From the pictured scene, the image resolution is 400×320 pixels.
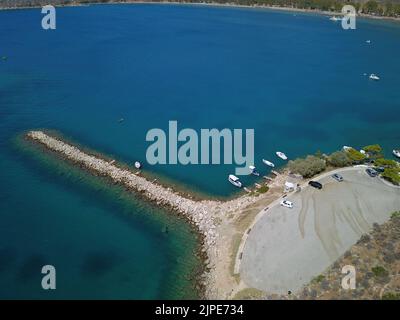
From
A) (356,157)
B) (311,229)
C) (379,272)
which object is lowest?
(379,272)

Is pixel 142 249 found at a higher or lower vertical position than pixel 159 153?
lower

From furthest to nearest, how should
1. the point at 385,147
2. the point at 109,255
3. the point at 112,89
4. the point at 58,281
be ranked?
the point at 112,89 → the point at 385,147 → the point at 109,255 → the point at 58,281

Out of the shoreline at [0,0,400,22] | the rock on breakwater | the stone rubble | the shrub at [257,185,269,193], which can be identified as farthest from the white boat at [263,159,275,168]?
the shoreline at [0,0,400,22]

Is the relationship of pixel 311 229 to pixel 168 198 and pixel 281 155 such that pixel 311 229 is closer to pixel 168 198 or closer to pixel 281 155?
pixel 168 198

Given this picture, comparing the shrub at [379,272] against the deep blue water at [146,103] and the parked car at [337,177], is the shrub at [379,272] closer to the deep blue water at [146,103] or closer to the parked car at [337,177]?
the parked car at [337,177]

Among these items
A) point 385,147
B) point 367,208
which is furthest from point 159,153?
point 385,147

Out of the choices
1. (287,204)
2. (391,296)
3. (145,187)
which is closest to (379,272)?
(391,296)

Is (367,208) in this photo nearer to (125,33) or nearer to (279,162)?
(279,162)

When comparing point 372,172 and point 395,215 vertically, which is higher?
point 372,172
